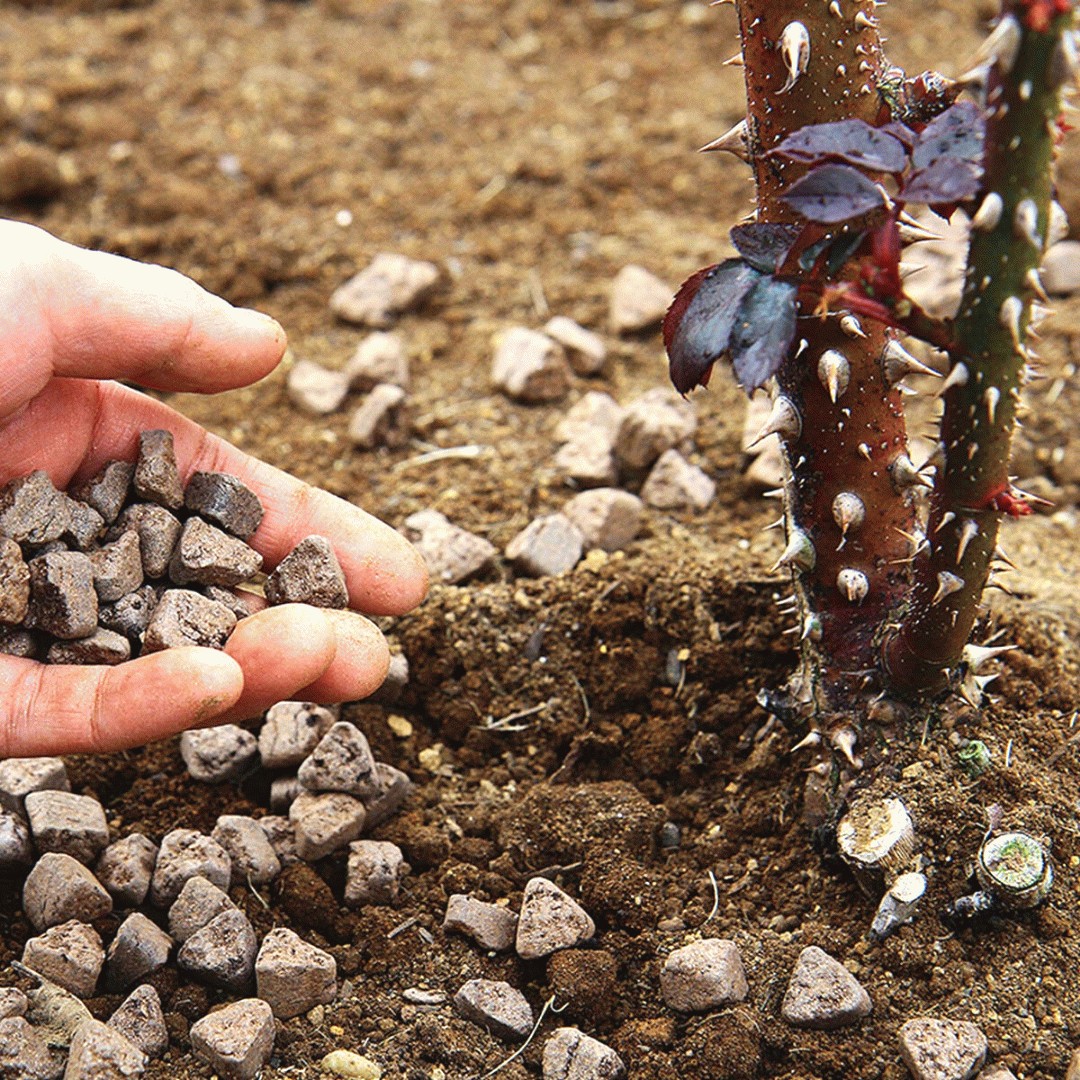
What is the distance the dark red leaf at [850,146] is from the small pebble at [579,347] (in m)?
1.87

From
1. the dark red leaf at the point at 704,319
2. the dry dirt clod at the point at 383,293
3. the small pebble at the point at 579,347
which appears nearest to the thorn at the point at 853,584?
the dark red leaf at the point at 704,319

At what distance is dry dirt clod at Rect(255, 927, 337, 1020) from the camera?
7.02ft

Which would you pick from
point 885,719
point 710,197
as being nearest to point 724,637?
point 885,719

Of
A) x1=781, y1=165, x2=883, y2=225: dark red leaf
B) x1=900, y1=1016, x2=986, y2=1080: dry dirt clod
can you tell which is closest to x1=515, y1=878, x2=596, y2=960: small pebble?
x1=900, y1=1016, x2=986, y2=1080: dry dirt clod

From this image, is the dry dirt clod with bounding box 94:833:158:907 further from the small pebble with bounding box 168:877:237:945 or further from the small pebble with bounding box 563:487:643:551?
the small pebble with bounding box 563:487:643:551

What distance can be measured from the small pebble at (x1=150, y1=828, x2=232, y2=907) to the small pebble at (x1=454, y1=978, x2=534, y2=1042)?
48 centimetres

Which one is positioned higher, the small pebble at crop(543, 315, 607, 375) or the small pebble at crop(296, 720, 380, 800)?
the small pebble at crop(543, 315, 607, 375)

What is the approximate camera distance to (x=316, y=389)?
3539mm

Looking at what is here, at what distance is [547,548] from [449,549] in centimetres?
21

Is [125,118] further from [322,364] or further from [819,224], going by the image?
[819,224]

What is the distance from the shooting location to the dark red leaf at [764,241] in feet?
5.96

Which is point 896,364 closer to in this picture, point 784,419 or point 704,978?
point 784,419

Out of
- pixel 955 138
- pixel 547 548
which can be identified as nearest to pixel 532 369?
pixel 547 548

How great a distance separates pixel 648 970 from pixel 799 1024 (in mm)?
262
